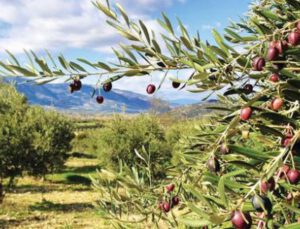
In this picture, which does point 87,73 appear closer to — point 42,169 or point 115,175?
point 115,175

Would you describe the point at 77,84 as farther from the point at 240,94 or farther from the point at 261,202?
the point at 261,202

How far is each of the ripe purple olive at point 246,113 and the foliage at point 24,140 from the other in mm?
27333

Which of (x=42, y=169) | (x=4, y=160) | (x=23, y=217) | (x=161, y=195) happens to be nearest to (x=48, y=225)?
(x=23, y=217)

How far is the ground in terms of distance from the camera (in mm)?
23484

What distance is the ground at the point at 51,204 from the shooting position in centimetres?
2348

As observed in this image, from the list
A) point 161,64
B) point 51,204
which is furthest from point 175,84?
point 51,204

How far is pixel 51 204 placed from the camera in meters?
29.3

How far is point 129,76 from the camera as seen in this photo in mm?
2182

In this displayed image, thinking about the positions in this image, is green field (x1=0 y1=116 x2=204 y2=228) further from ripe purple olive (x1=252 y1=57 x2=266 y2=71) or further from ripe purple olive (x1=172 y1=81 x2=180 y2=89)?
ripe purple olive (x1=252 y1=57 x2=266 y2=71)

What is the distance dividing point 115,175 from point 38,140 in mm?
32037

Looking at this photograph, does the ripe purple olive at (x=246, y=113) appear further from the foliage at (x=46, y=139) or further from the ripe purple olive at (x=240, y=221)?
the foliage at (x=46, y=139)

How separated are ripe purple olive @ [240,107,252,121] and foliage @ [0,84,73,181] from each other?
2733cm

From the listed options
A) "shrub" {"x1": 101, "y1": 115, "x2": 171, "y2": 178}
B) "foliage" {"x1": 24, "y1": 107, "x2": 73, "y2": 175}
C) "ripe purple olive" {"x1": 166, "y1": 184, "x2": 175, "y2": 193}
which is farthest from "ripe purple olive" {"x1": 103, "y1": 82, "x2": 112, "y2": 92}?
"shrub" {"x1": 101, "y1": 115, "x2": 171, "y2": 178}

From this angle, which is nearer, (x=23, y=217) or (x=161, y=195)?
(x=161, y=195)
